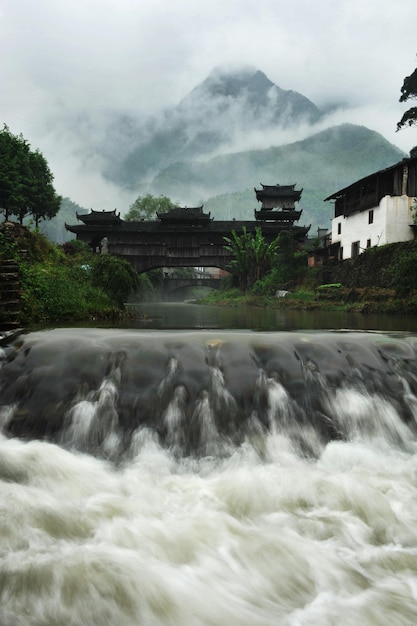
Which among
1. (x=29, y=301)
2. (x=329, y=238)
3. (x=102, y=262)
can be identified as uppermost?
(x=329, y=238)

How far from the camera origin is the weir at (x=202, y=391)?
463 centimetres

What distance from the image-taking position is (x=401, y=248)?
84.1ft

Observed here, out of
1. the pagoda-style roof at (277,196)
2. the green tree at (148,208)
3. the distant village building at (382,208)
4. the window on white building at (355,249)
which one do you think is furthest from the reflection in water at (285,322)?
the green tree at (148,208)

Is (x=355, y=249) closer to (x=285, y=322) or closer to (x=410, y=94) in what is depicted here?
(x=410, y=94)

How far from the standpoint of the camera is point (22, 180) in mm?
39625

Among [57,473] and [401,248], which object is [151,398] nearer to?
[57,473]

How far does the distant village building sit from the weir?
87.2 feet

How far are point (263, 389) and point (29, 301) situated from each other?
745 cm

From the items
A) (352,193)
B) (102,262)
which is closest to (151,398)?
(102,262)

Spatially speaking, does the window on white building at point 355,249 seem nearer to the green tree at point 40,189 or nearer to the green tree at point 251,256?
the green tree at point 251,256

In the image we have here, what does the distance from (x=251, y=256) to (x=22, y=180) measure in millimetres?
22888

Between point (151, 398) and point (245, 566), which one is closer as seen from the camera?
point (245, 566)

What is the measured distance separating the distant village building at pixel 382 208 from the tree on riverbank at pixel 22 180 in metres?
27.8

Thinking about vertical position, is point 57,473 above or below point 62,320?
below
